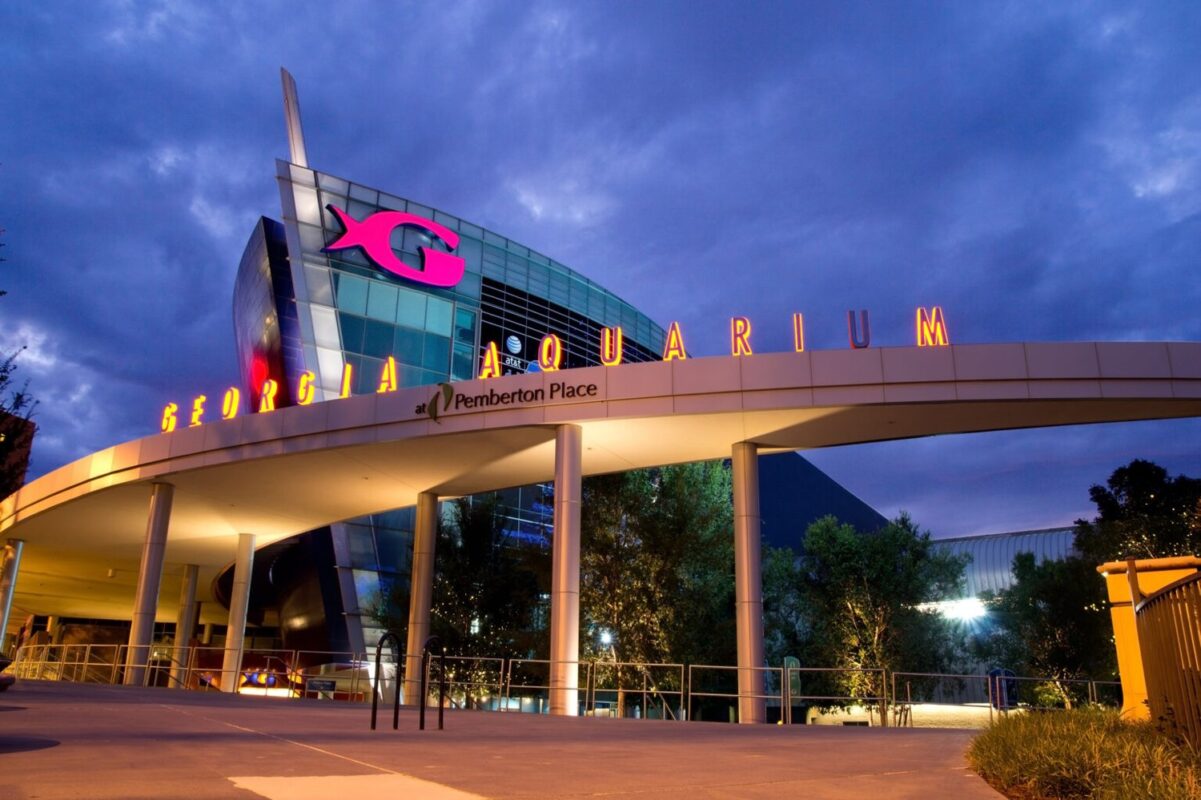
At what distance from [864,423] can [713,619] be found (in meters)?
11.4

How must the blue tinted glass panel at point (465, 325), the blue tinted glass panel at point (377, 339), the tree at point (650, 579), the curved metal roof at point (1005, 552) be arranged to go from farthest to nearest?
1. the curved metal roof at point (1005, 552)
2. the blue tinted glass panel at point (465, 325)
3. the blue tinted glass panel at point (377, 339)
4. the tree at point (650, 579)

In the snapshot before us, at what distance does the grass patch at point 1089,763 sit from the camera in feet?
18.0

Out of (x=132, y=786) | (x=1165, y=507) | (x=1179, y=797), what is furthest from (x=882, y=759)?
(x=1165, y=507)

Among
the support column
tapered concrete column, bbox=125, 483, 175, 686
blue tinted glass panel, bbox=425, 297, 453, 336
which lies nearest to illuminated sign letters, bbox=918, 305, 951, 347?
tapered concrete column, bbox=125, 483, 175, 686

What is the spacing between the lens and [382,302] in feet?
129

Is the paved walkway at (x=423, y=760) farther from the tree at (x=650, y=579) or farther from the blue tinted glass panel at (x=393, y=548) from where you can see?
the blue tinted glass panel at (x=393, y=548)

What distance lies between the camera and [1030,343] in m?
18.4

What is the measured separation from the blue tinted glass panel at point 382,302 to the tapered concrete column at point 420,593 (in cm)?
1407

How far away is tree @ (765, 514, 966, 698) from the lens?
3050 centimetres

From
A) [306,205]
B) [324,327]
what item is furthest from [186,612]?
[306,205]

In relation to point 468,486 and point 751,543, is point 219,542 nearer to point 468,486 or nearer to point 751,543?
point 468,486

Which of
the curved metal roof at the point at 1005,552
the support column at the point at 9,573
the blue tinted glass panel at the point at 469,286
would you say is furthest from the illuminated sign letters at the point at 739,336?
the curved metal roof at the point at 1005,552

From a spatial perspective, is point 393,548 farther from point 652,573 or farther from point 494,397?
point 494,397

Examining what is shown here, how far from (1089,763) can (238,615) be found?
103 feet
